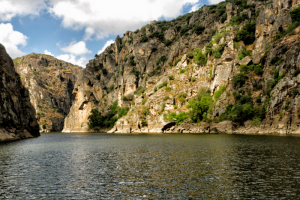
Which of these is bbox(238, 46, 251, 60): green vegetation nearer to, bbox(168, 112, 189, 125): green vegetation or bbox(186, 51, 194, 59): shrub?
bbox(186, 51, 194, 59): shrub

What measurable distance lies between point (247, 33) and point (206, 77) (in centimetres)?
2457

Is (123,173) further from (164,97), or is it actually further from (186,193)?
(164,97)

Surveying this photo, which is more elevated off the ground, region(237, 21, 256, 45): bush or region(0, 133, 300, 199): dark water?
region(237, 21, 256, 45): bush

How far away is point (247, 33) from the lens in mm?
90812

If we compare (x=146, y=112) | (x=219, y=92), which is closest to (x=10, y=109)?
(x=146, y=112)

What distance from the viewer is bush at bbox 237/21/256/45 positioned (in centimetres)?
9050

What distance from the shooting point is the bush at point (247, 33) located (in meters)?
90.5

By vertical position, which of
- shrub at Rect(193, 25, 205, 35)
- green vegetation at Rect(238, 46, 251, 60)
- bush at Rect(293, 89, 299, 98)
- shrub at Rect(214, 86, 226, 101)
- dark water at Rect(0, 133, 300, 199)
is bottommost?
dark water at Rect(0, 133, 300, 199)

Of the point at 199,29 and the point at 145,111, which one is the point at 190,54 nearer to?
the point at 199,29

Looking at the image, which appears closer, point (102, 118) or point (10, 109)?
point (10, 109)

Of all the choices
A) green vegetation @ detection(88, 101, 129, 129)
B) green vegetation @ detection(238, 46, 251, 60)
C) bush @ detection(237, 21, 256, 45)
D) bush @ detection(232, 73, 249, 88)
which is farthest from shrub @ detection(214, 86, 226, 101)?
green vegetation @ detection(88, 101, 129, 129)

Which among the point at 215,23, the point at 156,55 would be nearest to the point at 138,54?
the point at 156,55

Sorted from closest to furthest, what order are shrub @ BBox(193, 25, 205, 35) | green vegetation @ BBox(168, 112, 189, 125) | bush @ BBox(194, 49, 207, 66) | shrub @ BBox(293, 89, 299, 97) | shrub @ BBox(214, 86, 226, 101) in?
1. shrub @ BBox(293, 89, 299, 97)
2. shrub @ BBox(214, 86, 226, 101)
3. green vegetation @ BBox(168, 112, 189, 125)
4. bush @ BBox(194, 49, 207, 66)
5. shrub @ BBox(193, 25, 205, 35)

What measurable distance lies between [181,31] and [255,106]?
8105cm
